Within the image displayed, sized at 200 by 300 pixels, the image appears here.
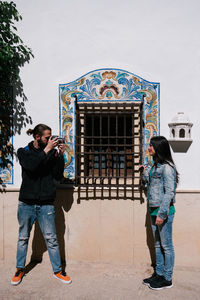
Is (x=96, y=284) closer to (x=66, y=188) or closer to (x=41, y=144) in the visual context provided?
(x=66, y=188)

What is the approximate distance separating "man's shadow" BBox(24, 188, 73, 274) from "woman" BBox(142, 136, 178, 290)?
3.71ft

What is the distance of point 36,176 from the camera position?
115 inches

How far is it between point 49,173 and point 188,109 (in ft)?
6.29

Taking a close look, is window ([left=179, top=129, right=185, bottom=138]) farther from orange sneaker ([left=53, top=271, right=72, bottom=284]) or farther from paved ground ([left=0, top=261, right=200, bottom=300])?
orange sneaker ([left=53, top=271, right=72, bottom=284])

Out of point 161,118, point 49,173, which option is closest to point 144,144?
point 161,118

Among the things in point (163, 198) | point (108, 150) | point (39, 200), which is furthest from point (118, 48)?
point (39, 200)

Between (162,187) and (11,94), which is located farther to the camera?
(11,94)

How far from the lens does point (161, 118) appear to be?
3475 mm

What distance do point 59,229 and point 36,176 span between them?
97 centimetres

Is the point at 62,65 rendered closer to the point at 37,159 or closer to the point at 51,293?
the point at 37,159

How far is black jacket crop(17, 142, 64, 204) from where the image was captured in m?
2.82

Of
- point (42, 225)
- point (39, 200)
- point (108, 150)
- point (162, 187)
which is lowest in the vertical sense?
point (42, 225)

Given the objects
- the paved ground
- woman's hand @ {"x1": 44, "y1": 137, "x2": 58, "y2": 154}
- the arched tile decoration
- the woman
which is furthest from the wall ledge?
the paved ground

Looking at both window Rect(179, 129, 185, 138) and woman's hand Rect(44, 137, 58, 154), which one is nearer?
woman's hand Rect(44, 137, 58, 154)
